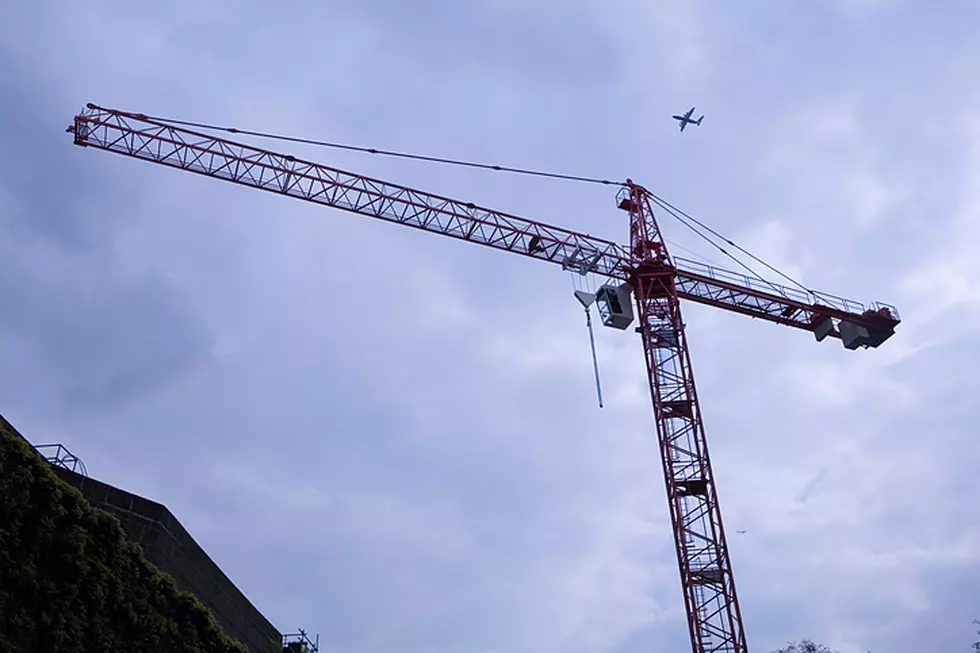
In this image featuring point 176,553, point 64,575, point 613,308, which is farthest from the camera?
point 613,308

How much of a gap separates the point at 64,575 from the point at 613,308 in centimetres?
3326

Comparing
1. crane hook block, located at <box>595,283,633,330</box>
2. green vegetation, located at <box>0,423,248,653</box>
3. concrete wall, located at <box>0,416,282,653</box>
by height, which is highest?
crane hook block, located at <box>595,283,633,330</box>

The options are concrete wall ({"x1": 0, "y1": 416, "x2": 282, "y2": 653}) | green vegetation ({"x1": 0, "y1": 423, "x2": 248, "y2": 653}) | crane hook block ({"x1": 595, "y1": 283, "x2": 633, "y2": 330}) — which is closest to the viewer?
green vegetation ({"x1": 0, "y1": 423, "x2": 248, "y2": 653})

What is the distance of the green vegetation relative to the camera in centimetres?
1288

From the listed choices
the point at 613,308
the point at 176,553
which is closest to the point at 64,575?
the point at 176,553

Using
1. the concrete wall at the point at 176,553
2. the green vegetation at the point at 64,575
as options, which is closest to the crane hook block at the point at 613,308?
the concrete wall at the point at 176,553

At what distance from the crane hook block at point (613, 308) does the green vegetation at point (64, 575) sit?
30934 millimetres

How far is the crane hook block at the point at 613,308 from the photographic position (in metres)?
44.6

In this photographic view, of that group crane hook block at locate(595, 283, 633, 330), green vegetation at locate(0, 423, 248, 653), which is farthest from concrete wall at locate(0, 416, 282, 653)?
crane hook block at locate(595, 283, 633, 330)

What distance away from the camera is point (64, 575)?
1363cm

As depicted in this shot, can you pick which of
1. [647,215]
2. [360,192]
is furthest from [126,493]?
[647,215]

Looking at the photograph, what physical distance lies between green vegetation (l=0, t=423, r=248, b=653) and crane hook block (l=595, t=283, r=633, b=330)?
3093cm

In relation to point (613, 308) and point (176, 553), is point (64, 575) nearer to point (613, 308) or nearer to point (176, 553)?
point (176, 553)

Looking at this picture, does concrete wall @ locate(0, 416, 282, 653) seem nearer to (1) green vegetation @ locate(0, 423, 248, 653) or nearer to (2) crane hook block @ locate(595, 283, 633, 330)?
(1) green vegetation @ locate(0, 423, 248, 653)
